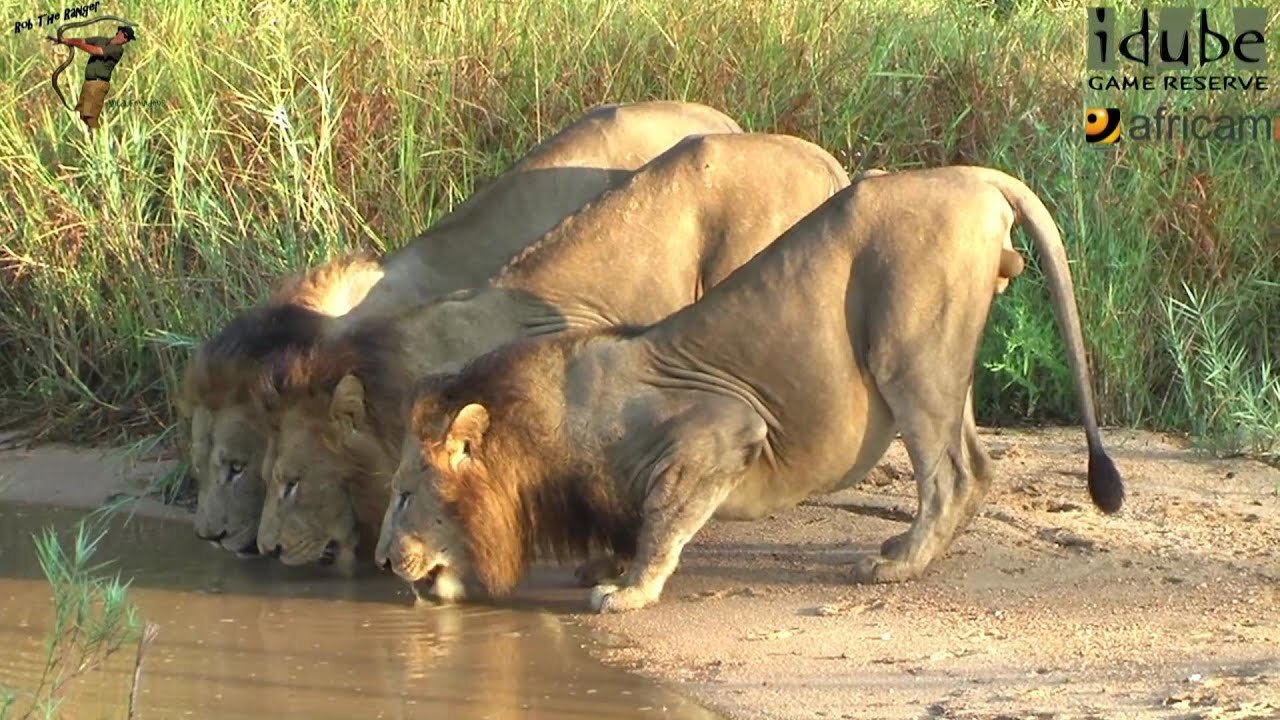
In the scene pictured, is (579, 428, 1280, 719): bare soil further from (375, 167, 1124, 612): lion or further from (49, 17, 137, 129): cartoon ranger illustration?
(49, 17, 137, 129): cartoon ranger illustration

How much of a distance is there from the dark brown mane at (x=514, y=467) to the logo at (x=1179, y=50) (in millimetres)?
3456

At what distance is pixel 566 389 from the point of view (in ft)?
20.9

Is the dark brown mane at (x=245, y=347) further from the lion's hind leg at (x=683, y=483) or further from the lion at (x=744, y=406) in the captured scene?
the lion's hind leg at (x=683, y=483)

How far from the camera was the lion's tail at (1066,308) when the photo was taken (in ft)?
21.0

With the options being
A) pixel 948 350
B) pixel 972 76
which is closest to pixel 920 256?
pixel 948 350

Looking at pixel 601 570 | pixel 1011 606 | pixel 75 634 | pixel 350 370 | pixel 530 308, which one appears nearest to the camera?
pixel 75 634

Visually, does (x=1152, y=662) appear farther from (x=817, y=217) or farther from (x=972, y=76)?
(x=972, y=76)

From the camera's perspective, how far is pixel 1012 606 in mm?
6117

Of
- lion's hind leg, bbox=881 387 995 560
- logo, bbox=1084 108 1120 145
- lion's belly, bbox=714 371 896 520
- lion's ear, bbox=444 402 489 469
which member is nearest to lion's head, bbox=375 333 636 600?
lion's ear, bbox=444 402 489 469

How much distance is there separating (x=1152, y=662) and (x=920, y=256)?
1.44m

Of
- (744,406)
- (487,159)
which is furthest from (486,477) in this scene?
(487,159)

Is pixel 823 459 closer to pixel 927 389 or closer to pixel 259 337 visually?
pixel 927 389

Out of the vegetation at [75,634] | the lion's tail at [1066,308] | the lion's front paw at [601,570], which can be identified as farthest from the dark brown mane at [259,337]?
the lion's tail at [1066,308]

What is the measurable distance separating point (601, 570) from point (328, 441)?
38.2 inches
